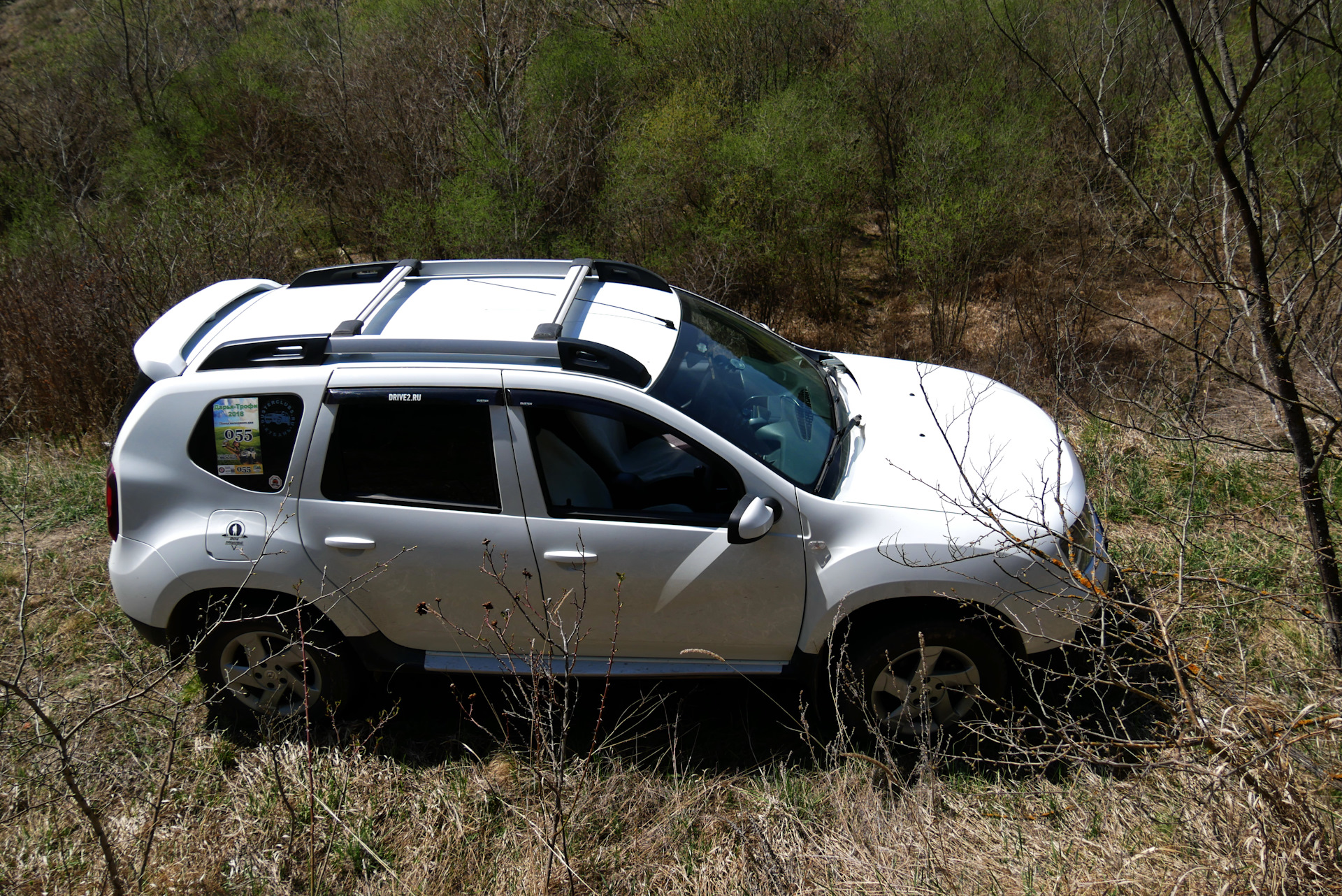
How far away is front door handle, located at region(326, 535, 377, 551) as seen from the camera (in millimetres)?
3365

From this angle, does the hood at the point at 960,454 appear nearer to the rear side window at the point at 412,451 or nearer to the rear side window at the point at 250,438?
the rear side window at the point at 412,451

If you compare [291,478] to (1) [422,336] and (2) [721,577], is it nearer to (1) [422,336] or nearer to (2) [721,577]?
(1) [422,336]

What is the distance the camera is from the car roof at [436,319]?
338 cm

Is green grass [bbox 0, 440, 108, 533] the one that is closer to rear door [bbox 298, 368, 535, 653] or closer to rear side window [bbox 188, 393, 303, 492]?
rear side window [bbox 188, 393, 303, 492]

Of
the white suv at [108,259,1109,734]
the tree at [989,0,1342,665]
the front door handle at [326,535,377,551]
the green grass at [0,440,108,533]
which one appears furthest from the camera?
the green grass at [0,440,108,533]

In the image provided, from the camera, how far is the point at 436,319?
3625 mm

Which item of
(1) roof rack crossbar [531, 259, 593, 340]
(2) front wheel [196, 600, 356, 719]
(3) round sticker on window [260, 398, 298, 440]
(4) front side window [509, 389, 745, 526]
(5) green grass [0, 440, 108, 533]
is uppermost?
(1) roof rack crossbar [531, 259, 593, 340]

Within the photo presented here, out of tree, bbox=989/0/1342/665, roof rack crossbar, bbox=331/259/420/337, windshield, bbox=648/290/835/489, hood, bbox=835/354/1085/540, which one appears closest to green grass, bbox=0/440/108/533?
roof rack crossbar, bbox=331/259/420/337

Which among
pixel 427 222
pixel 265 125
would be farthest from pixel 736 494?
pixel 265 125

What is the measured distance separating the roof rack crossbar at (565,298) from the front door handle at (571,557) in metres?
0.85

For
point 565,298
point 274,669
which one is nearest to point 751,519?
point 565,298

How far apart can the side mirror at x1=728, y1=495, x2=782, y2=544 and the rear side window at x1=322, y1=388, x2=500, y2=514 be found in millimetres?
947

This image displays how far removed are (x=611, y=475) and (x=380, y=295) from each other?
1.35 metres

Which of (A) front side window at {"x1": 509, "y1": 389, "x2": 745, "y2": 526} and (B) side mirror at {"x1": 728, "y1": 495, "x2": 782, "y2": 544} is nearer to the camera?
(B) side mirror at {"x1": 728, "y1": 495, "x2": 782, "y2": 544}
